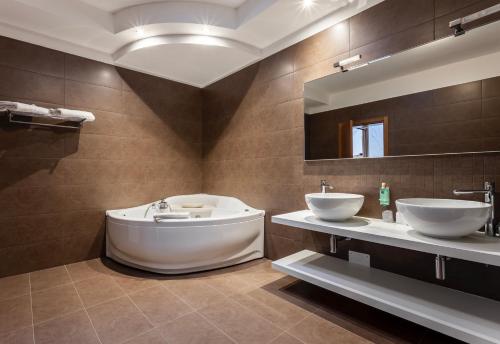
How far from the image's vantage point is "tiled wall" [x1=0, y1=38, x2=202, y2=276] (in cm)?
240

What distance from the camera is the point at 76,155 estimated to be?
8.90ft

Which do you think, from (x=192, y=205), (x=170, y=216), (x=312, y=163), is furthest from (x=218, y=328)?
(x=192, y=205)

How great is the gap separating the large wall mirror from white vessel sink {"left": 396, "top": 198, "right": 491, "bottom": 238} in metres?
0.51

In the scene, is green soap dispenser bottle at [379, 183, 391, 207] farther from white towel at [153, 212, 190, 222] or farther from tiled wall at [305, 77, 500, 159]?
white towel at [153, 212, 190, 222]

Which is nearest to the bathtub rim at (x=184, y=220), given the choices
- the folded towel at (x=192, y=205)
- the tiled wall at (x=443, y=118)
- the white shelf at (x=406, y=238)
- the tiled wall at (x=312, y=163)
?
the tiled wall at (x=312, y=163)

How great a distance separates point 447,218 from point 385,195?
2.00ft

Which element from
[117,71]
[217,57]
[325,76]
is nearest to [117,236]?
[117,71]

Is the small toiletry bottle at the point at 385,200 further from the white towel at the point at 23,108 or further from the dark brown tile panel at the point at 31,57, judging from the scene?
the dark brown tile panel at the point at 31,57

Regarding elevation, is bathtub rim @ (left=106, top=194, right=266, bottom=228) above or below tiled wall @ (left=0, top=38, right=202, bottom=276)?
below

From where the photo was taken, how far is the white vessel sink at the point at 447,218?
1.23m

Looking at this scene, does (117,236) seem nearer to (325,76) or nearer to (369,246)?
(369,246)

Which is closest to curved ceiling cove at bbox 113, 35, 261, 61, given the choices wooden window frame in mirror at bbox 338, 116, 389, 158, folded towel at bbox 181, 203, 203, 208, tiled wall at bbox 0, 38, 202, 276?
tiled wall at bbox 0, 38, 202, 276

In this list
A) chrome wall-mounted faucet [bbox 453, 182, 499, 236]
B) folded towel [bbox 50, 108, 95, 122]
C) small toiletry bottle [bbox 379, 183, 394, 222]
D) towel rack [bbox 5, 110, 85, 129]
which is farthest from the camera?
folded towel [bbox 50, 108, 95, 122]

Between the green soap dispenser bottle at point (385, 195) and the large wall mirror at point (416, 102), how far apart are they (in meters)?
0.24
